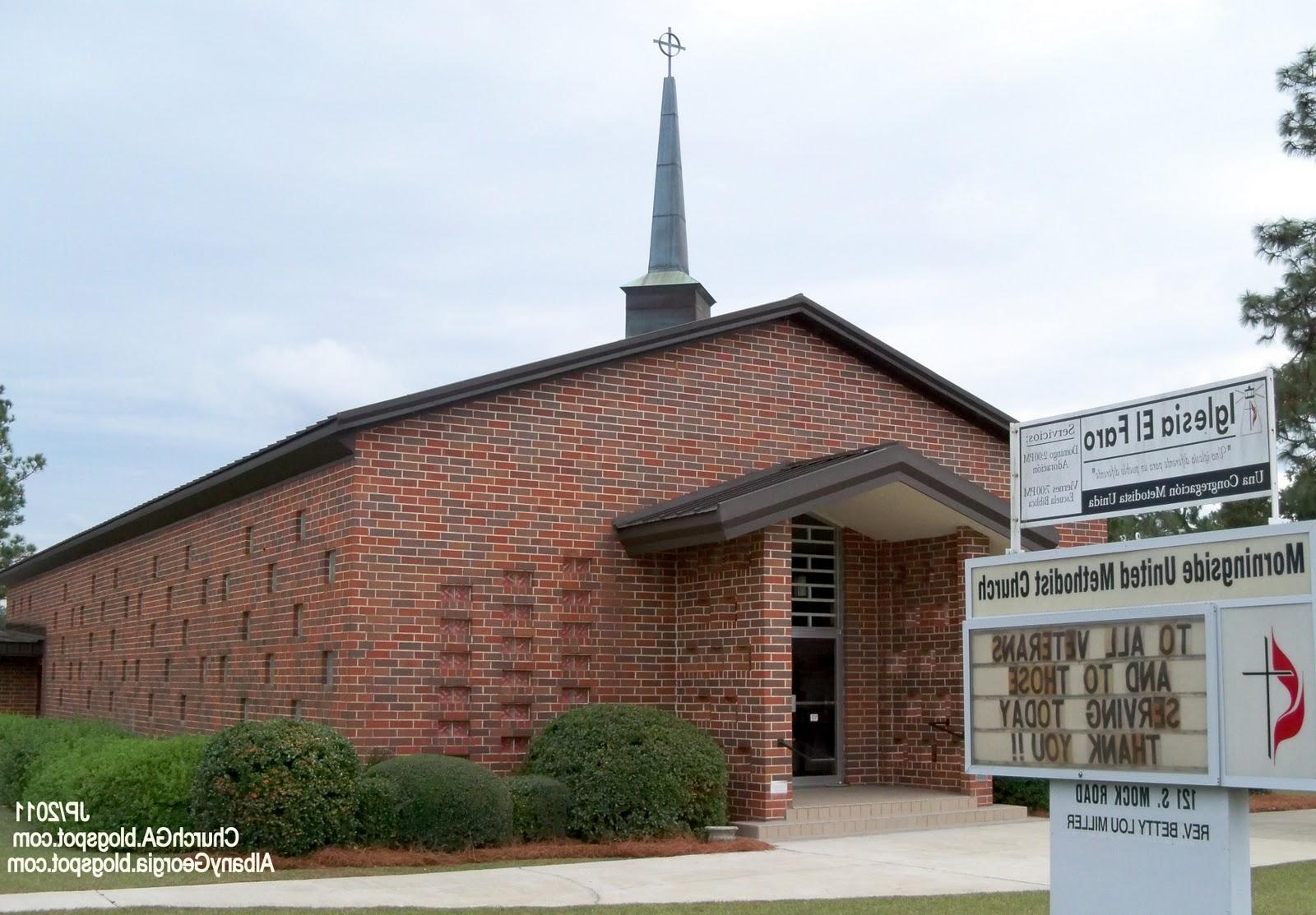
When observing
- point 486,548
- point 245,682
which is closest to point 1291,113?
point 486,548

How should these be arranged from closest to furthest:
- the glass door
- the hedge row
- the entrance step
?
the hedge row → the entrance step → the glass door

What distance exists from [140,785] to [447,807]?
9.48ft

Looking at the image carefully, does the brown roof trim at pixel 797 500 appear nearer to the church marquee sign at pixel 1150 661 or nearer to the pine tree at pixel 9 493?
the church marquee sign at pixel 1150 661

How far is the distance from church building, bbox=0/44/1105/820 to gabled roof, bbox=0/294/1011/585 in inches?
1.4

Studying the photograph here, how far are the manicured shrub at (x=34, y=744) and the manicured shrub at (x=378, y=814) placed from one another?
5123mm

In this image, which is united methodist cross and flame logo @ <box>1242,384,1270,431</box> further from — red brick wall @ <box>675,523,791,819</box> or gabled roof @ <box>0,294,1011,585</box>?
gabled roof @ <box>0,294,1011,585</box>

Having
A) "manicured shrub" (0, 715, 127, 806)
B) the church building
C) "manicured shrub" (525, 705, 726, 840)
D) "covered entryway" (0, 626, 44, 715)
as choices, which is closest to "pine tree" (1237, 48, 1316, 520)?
the church building

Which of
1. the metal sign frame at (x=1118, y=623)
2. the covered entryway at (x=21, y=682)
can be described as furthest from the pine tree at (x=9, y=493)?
the metal sign frame at (x=1118, y=623)

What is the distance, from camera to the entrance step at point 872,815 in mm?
14680

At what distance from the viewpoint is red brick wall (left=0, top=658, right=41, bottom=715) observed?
105ft

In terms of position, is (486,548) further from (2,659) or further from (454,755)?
(2,659)

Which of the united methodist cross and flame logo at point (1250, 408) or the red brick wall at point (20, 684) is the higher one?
the united methodist cross and flame logo at point (1250, 408)

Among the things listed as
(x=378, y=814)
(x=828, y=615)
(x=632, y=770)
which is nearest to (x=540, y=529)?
(x=632, y=770)

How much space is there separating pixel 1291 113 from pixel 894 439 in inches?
264
